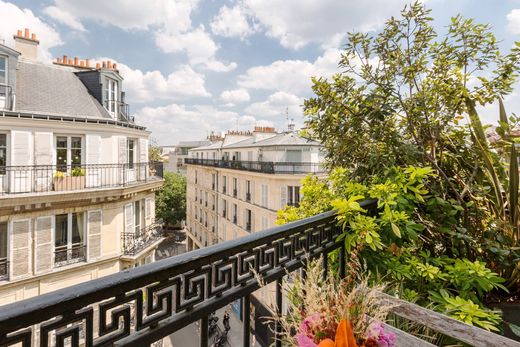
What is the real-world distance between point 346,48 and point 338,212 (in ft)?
5.54

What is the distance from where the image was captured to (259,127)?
20.7m

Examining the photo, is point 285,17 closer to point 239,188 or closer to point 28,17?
point 28,17

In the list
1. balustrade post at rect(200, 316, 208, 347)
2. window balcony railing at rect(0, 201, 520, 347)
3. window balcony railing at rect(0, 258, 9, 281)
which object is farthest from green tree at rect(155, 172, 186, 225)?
balustrade post at rect(200, 316, 208, 347)

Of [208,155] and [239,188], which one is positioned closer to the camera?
[239,188]

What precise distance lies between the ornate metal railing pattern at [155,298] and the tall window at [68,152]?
8546 millimetres

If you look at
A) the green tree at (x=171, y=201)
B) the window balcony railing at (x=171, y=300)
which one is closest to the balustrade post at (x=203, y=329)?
the window balcony railing at (x=171, y=300)

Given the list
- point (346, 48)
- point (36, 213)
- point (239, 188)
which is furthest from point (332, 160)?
point (239, 188)

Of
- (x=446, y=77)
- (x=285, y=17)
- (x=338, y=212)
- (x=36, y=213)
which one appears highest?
(x=285, y=17)

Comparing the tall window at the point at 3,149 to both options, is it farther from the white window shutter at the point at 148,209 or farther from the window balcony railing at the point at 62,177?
the white window shutter at the point at 148,209

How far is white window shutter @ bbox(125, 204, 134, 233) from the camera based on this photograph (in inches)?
369

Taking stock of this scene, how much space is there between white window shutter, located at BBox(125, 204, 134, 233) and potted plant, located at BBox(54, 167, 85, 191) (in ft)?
5.48

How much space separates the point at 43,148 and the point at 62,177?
0.96 metres

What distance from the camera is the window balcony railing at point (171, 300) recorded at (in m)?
0.73

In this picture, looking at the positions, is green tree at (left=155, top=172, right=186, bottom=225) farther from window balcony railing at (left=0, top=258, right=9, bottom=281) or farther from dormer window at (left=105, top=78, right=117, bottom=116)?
window balcony railing at (left=0, top=258, right=9, bottom=281)
